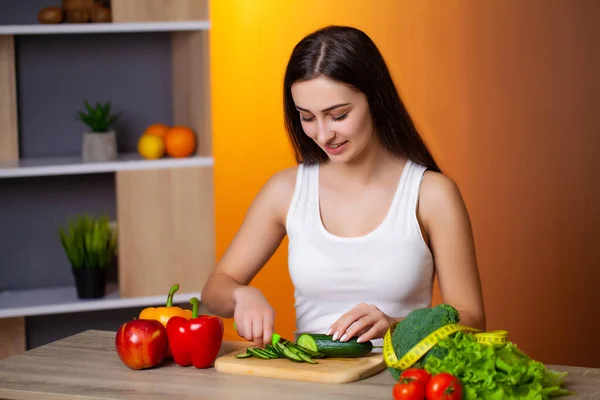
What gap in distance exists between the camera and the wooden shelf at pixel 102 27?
3.31m

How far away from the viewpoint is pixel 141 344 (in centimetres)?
197

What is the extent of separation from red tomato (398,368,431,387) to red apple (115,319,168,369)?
56 cm

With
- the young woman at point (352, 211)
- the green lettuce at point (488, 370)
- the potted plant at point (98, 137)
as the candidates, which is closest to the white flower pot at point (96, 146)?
the potted plant at point (98, 137)

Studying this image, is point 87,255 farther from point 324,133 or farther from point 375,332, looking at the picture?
point 375,332

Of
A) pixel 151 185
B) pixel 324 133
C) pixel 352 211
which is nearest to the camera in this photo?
pixel 324 133

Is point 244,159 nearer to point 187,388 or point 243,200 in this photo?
point 243,200

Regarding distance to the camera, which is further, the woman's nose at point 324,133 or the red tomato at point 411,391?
the woman's nose at point 324,133

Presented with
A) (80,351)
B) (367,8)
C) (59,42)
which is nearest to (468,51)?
(367,8)

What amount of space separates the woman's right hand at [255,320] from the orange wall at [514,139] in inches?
75.1

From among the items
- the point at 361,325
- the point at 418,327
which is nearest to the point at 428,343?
the point at 418,327

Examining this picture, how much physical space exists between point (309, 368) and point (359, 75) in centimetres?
73

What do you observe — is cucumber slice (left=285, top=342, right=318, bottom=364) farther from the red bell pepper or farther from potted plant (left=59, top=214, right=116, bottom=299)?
potted plant (left=59, top=214, right=116, bottom=299)

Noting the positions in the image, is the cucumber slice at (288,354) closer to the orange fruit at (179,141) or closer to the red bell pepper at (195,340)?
the red bell pepper at (195,340)

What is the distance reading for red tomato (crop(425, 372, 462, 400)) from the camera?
5.23 feet
